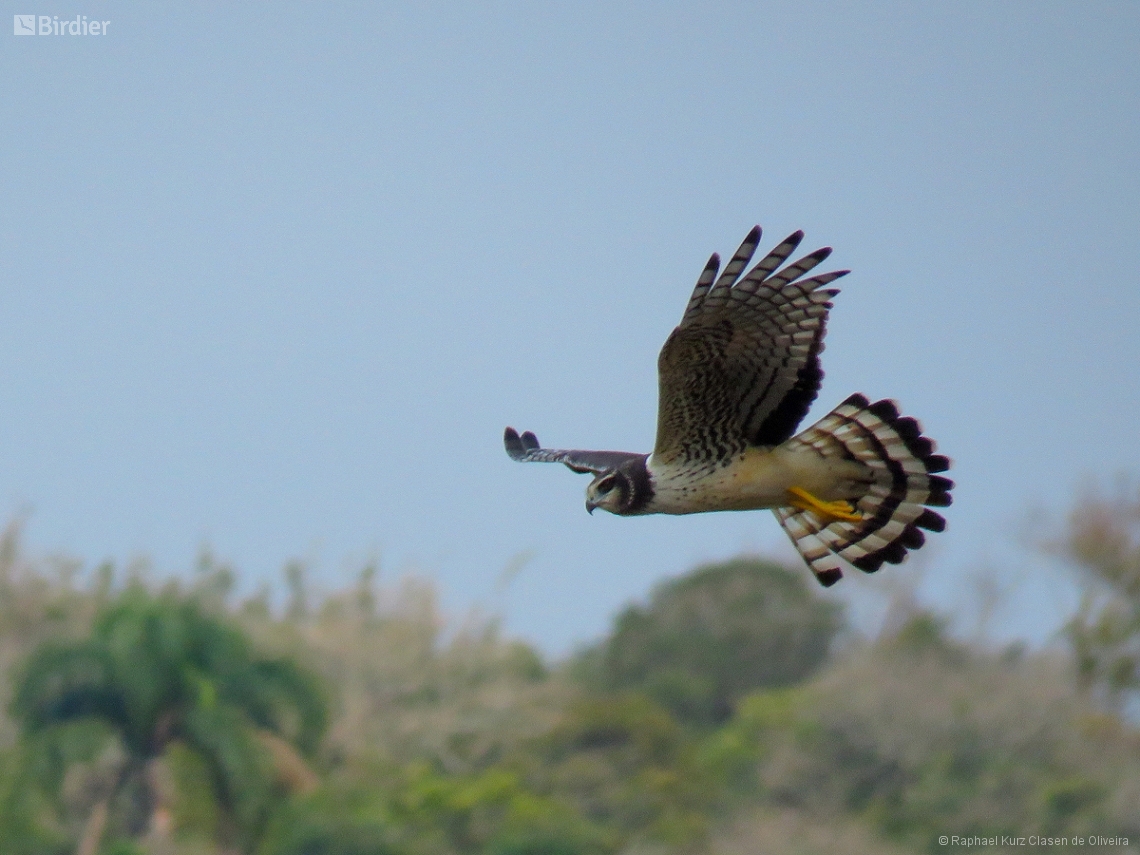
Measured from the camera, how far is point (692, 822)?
29.3 meters

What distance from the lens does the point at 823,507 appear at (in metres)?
8.60

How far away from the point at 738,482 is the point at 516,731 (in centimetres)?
3024

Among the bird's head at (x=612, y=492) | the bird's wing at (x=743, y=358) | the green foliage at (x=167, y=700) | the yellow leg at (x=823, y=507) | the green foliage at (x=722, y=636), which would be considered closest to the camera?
the bird's wing at (x=743, y=358)

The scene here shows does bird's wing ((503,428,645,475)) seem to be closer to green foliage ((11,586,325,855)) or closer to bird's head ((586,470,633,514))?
bird's head ((586,470,633,514))

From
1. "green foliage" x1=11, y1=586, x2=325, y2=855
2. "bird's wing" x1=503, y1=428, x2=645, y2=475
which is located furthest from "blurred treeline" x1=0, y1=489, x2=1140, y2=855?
"bird's wing" x1=503, y1=428, x2=645, y2=475

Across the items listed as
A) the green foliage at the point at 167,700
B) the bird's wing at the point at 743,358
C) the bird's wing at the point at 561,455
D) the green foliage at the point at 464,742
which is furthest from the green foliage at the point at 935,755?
the bird's wing at the point at 743,358

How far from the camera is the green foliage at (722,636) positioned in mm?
49344

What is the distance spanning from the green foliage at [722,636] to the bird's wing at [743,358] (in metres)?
39.5

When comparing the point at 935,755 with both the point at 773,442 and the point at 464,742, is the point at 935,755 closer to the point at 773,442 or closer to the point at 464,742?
the point at 464,742

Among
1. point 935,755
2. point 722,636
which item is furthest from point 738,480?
point 722,636

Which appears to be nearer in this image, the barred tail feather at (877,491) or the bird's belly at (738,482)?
the bird's belly at (738,482)

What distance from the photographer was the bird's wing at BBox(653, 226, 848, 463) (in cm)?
767

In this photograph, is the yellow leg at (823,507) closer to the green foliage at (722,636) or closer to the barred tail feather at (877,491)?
the barred tail feather at (877,491)

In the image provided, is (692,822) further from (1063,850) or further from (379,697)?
(379,697)
